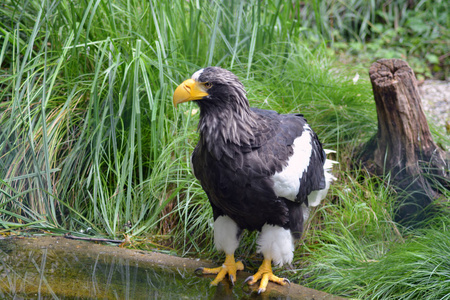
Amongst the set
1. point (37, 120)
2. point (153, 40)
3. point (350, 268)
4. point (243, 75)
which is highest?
point (153, 40)

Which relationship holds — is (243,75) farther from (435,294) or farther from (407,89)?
(435,294)

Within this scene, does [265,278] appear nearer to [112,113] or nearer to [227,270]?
[227,270]

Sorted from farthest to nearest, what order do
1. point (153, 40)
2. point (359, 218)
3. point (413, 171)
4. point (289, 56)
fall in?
point (289, 56), point (153, 40), point (413, 171), point (359, 218)

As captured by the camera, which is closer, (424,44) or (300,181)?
(300,181)

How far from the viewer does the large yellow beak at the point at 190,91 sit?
101 inches

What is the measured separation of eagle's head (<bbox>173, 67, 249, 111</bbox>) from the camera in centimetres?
256

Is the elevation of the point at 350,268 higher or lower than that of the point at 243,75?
lower

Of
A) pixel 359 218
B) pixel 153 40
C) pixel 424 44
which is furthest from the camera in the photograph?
pixel 424 44

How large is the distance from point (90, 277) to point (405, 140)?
2.24m

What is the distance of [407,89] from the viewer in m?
3.38

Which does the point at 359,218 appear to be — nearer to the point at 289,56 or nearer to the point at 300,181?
the point at 300,181

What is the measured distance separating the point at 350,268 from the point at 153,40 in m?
2.15

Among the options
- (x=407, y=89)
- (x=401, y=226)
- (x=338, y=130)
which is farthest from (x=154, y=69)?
(x=401, y=226)

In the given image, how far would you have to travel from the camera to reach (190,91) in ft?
8.38
